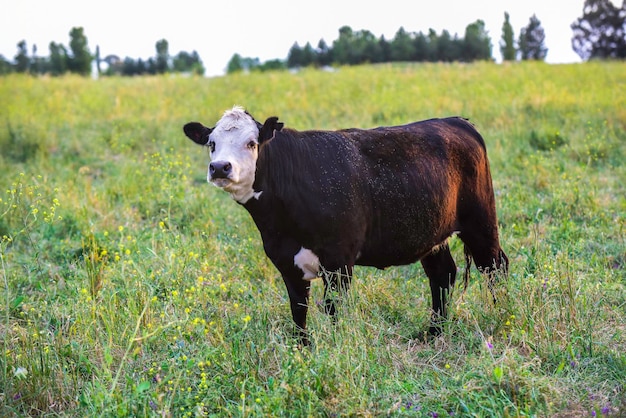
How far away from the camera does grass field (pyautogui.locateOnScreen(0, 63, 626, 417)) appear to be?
10.9ft

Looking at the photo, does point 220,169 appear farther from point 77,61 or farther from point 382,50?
point 77,61

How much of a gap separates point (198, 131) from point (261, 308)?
135 cm

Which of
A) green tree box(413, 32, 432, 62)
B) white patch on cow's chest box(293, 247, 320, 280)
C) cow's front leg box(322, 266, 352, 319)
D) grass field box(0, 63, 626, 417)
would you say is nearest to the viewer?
grass field box(0, 63, 626, 417)

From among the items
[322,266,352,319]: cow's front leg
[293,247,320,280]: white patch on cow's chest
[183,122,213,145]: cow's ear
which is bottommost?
[322,266,352,319]: cow's front leg

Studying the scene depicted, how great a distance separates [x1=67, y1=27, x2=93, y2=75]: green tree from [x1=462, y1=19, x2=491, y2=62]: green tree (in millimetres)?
24418

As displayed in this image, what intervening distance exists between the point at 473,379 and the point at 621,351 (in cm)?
108

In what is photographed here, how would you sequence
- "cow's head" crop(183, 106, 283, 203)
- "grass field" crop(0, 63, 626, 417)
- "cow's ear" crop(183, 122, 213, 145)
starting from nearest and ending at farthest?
"grass field" crop(0, 63, 626, 417)
"cow's head" crop(183, 106, 283, 203)
"cow's ear" crop(183, 122, 213, 145)

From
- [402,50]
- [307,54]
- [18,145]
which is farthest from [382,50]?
[18,145]

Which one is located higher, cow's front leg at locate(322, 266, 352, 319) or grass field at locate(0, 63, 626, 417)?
cow's front leg at locate(322, 266, 352, 319)

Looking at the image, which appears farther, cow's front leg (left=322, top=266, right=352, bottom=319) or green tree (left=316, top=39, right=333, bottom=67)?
green tree (left=316, top=39, right=333, bottom=67)

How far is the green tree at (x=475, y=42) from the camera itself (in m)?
29.3

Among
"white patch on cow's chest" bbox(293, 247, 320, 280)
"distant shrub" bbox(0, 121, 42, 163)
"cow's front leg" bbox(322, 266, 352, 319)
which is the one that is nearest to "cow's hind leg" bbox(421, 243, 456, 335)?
"cow's front leg" bbox(322, 266, 352, 319)

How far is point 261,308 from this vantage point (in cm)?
453

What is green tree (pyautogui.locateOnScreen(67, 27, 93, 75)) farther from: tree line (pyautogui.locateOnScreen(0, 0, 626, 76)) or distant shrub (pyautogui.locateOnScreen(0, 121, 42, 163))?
distant shrub (pyautogui.locateOnScreen(0, 121, 42, 163))
